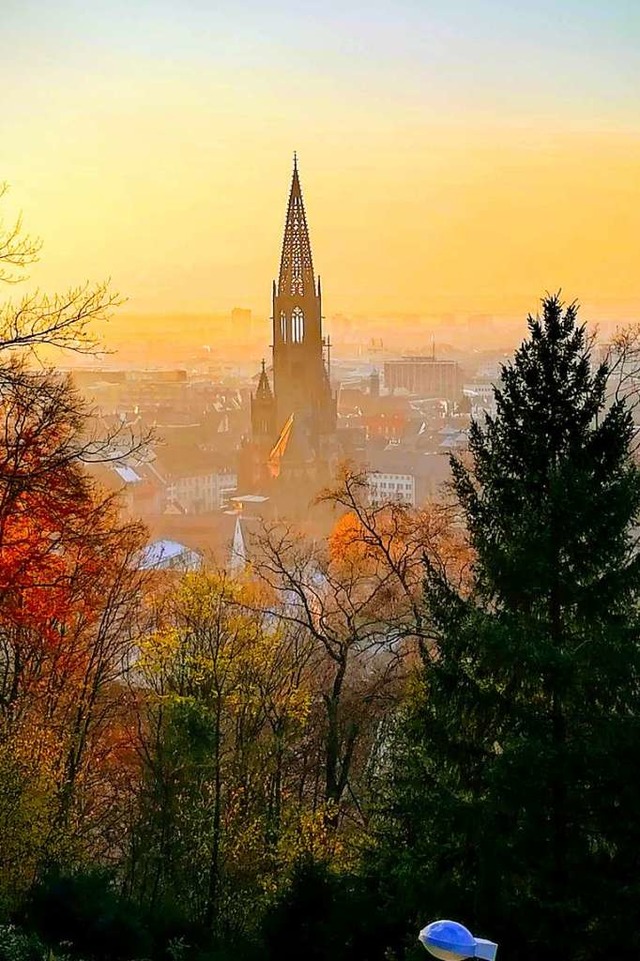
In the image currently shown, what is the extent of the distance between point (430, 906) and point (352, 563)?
6.99m

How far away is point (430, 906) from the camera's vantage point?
6.59m

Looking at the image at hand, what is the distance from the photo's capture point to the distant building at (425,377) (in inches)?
1427

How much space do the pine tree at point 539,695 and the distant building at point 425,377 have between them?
28577 mm

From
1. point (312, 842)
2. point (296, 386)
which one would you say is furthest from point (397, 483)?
point (312, 842)

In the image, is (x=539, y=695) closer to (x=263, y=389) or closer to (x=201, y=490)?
(x=201, y=490)

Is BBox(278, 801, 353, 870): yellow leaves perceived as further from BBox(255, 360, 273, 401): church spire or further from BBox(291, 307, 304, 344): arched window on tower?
BBox(291, 307, 304, 344): arched window on tower

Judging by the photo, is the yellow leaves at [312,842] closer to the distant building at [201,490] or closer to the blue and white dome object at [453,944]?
the blue and white dome object at [453,944]

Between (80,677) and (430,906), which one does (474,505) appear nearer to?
(430,906)

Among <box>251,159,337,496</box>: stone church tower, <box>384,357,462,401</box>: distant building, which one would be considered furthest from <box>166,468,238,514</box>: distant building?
<box>384,357,462,401</box>: distant building

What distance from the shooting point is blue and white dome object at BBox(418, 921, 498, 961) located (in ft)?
11.5

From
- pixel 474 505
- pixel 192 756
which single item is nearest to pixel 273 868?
pixel 192 756

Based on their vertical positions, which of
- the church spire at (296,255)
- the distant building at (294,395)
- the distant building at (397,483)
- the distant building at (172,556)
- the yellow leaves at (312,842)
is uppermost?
the church spire at (296,255)

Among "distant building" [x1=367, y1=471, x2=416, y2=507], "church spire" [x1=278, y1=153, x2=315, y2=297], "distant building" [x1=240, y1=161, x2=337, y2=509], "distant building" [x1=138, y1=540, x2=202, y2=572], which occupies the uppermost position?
"church spire" [x1=278, y1=153, x2=315, y2=297]

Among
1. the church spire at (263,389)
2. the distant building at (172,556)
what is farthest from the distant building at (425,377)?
the distant building at (172,556)
